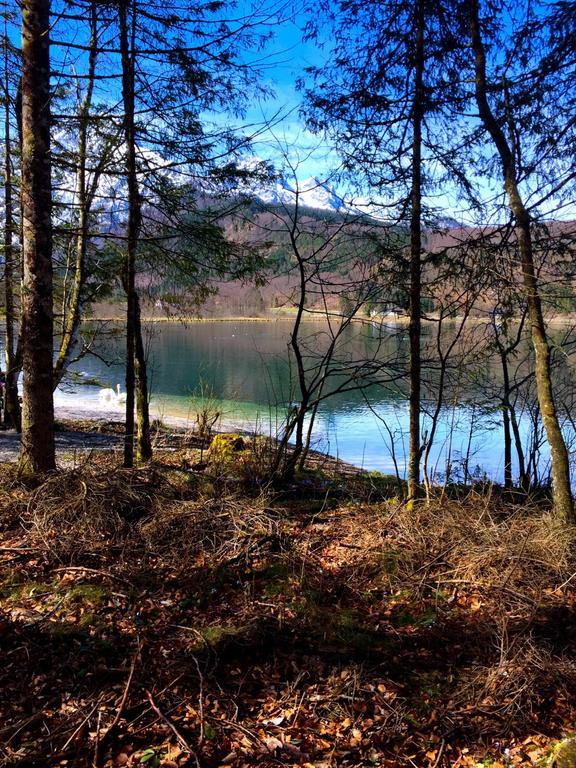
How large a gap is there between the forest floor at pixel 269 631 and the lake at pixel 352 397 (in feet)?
7.18

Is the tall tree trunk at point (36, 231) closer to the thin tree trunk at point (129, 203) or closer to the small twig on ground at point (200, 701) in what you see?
the thin tree trunk at point (129, 203)

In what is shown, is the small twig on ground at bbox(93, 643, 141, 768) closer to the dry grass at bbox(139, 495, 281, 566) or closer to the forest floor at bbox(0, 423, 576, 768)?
the forest floor at bbox(0, 423, 576, 768)

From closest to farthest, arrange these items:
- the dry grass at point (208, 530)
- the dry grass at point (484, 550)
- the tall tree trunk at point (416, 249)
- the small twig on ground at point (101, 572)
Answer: the small twig on ground at point (101, 572) → the dry grass at point (484, 550) → the dry grass at point (208, 530) → the tall tree trunk at point (416, 249)

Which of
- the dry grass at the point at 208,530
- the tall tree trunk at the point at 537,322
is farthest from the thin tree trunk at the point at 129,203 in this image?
the tall tree trunk at the point at 537,322

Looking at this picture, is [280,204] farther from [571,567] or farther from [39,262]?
[571,567]

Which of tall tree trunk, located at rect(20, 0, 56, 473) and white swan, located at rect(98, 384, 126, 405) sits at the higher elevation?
tall tree trunk, located at rect(20, 0, 56, 473)

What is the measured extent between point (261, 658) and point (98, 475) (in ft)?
9.40

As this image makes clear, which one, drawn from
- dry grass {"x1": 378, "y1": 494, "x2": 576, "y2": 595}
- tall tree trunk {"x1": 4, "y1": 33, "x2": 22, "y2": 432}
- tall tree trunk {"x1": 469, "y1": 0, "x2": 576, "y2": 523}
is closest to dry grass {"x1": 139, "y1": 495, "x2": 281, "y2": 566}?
dry grass {"x1": 378, "y1": 494, "x2": 576, "y2": 595}

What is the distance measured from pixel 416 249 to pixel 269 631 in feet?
15.4

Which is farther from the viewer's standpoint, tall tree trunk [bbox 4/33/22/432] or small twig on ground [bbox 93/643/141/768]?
tall tree trunk [bbox 4/33/22/432]

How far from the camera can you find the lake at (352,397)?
7.59m

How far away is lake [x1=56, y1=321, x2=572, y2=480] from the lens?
7586mm

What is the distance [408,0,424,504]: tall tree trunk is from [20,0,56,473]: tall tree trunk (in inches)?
160

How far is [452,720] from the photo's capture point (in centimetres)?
288
